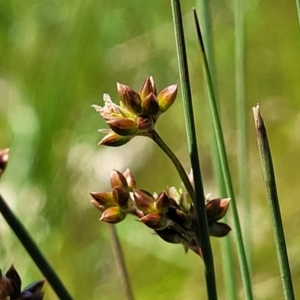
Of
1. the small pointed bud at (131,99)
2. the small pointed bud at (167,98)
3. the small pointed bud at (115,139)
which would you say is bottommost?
the small pointed bud at (115,139)

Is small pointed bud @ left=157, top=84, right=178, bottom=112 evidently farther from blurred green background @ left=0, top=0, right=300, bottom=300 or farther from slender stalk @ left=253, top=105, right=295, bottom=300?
blurred green background @ left=0, top=0, right=300, bottom=300

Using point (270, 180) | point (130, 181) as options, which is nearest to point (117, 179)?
point (130, 181)

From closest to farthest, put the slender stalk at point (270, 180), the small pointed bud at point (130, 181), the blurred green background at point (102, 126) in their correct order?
the slender stalk at point (270, 180) < the small pointed bud at point (130, 181) < the blurred green background at point (102, 126)

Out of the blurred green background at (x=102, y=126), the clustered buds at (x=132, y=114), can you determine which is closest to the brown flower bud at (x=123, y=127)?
the clustered buds at (x=132, y=114)

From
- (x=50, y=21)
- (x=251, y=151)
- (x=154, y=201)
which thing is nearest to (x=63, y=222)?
(x=251, y=151)

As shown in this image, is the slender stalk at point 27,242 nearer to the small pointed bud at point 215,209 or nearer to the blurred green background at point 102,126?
the small pointed bud at point 215,209

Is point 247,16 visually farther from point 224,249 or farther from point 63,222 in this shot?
point 224,249
